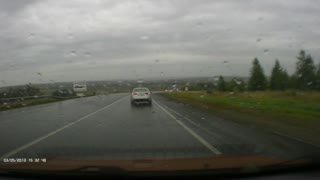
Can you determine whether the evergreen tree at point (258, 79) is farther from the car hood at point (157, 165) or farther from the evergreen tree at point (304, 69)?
the car hood at point (157, 165)

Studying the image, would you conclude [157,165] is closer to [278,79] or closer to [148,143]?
[148,143]

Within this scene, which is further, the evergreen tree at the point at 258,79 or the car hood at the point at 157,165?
the evergreen tree at the point at 258,79

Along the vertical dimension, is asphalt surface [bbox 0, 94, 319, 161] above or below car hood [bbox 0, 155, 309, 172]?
below

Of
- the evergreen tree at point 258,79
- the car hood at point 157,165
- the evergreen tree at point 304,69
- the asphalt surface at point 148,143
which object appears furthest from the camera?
the evergreen tree at point 258,79

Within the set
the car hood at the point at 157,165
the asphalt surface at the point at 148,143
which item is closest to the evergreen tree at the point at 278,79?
the asphalt surface at the point at 148,143

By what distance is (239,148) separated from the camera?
11.0 m

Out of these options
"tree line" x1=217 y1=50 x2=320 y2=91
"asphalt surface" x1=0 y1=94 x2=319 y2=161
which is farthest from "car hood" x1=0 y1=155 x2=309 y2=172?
"tree line" x1=217 y1=50 x2=320 y2=91

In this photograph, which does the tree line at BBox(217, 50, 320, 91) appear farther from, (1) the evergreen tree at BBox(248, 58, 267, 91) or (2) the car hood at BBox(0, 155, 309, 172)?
(2) the car hood at BBox(0, 155, 309, 172)

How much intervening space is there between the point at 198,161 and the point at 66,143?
7771 mm

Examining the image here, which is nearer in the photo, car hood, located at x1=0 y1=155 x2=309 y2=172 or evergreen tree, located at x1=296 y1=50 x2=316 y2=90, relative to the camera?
car hood, located at x1=0 y1=155 x2=309 y2=172

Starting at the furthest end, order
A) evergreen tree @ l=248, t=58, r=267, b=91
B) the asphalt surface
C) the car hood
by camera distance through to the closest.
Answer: evergreen tree @ l=248, t=58, r=267, b=91 → the asphalt surface → the car hood

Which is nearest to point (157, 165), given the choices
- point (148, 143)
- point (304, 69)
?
point (148, 143)

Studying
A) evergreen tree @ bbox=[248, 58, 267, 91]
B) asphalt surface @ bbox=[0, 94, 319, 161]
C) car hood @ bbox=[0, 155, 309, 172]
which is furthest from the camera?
evergreen tree @ bbox=[248, 58, 267, 91]

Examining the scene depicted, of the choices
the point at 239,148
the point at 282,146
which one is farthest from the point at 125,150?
the point at 282,146
